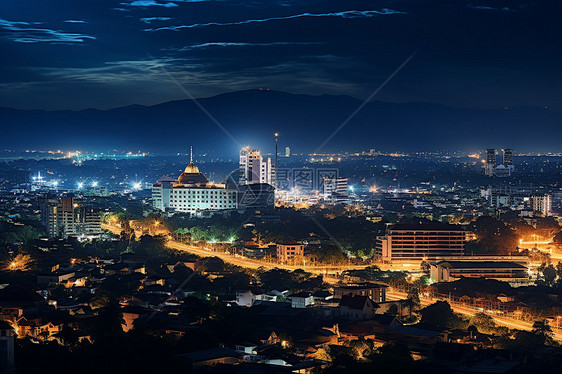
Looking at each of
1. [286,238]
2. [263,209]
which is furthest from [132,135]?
[286,238]

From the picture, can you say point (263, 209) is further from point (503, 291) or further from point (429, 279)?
point (503, 291)

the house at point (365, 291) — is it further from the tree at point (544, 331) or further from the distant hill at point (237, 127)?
the distant hill at point (237, 127)

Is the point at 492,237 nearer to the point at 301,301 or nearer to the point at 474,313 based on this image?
the point at 474,313

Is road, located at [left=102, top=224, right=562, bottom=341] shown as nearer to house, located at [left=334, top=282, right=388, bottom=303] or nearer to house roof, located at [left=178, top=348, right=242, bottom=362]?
house, located at [left=334, top=282, right=388, bottom=303]

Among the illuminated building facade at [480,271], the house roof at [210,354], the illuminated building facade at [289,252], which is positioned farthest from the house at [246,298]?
the illuminated building facade at [289,252]

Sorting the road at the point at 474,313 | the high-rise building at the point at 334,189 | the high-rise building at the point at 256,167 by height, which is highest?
Result: the high-rise building at the point at 256,167

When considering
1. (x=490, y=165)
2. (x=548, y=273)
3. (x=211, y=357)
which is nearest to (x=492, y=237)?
(x=548, y=273)
